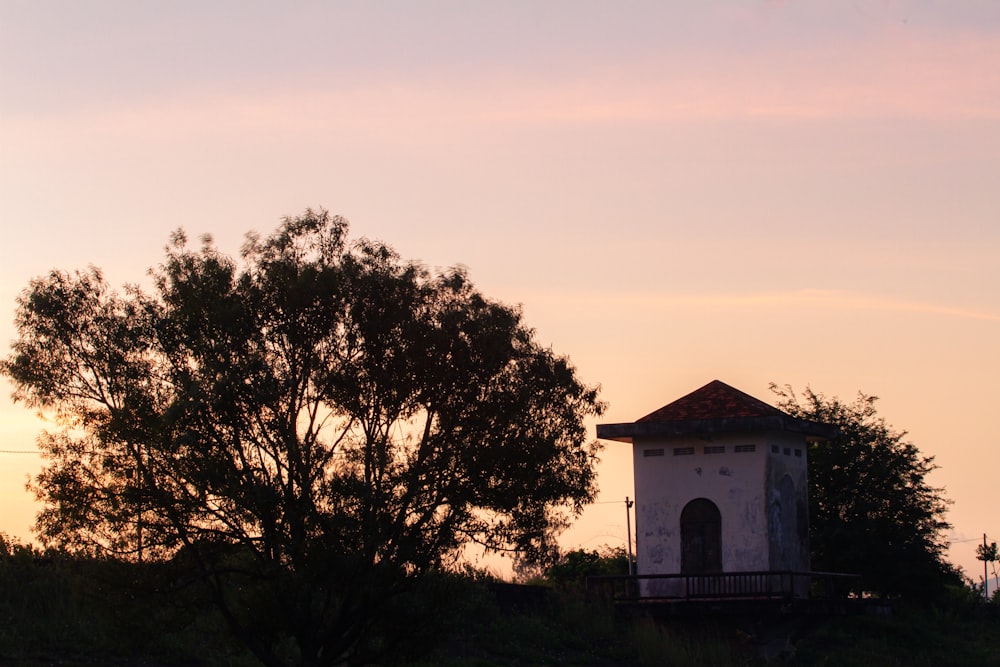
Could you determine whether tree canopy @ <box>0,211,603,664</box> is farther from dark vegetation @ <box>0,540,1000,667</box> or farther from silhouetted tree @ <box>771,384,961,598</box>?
silhouetted tree @ <box>771,384,961,598</box>

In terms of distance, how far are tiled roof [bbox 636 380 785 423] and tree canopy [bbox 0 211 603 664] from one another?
1301cm

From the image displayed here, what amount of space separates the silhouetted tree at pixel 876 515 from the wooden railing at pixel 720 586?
13903 millimetres

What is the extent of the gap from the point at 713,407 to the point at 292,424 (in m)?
18.4

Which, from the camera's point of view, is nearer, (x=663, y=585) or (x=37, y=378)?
(x=37, y=378)

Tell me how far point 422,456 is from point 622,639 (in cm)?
1741

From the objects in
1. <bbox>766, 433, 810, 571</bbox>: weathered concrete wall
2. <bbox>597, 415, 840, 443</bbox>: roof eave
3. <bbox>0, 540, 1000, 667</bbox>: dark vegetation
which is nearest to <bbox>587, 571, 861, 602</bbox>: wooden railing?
<bbox>766, 433, 810, 571</bbox>: weathered concrete wall

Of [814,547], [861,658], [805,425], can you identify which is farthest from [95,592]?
[814,547]

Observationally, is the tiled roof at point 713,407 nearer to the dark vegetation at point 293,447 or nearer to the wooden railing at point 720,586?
the wooden railing at point 720,586

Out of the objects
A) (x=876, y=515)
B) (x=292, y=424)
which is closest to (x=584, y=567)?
(x=876, y=515)

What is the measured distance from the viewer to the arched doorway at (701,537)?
136 ft

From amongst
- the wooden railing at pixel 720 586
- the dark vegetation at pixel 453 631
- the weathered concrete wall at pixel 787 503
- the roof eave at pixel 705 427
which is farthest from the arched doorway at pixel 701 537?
the roof eave at pixel 705 427

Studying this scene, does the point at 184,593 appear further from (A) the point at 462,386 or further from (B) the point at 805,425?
→ (B) the point at 805,425

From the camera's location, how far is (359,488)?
26.7 meters

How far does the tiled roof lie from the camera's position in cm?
Answer: 4197
